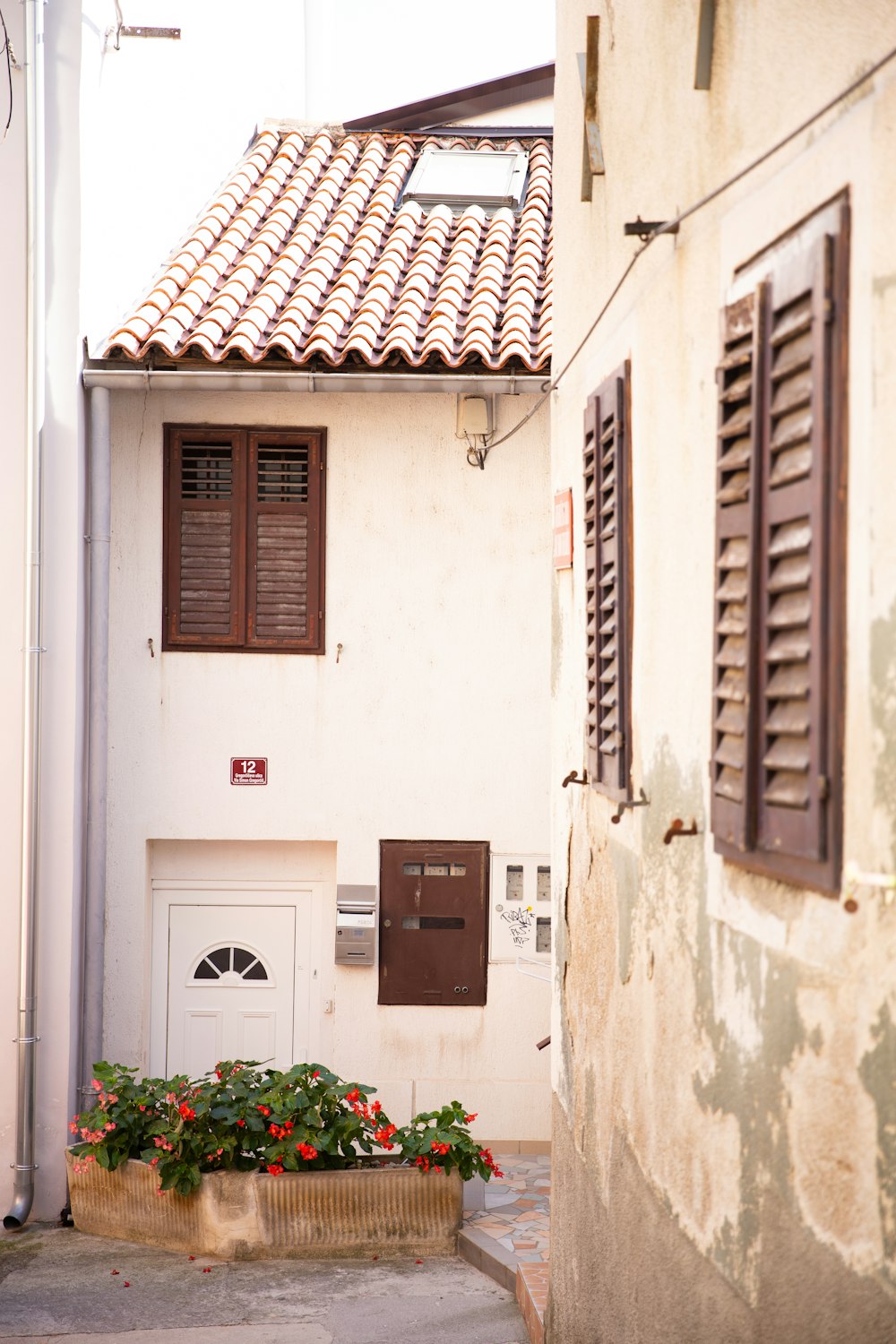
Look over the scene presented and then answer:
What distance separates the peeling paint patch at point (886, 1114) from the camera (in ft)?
8.09

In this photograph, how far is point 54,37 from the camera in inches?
371

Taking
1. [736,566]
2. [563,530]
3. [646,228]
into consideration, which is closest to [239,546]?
[563,530]

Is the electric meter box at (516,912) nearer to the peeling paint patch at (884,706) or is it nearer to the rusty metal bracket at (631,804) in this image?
the rusty metal bracket at (631,804)

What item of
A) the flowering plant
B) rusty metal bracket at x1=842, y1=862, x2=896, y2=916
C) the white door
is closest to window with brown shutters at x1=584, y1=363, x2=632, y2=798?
rusty metal bracket at x1=842, y1=862, x2=896, y2=916

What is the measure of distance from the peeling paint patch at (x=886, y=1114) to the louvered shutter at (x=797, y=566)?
356mm

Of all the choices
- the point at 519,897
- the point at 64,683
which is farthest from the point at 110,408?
the point at 519,897

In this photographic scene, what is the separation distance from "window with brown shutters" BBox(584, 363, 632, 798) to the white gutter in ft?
13.4

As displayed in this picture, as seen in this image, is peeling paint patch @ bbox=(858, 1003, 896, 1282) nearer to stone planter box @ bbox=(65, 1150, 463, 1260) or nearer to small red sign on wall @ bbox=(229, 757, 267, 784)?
stone planter box @ bbox=(65, 1150, 463, 1260)

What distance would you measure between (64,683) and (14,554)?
932 mm

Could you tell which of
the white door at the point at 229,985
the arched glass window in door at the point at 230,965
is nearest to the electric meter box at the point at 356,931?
the white door at the point at 229,985

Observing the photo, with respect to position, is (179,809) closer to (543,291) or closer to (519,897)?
(519,897)

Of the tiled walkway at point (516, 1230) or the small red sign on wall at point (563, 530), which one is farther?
the tiled walkway at point (516, 1230)

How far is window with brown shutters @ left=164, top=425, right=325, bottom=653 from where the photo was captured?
9.84m

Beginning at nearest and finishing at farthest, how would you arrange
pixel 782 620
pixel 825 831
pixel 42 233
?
pixel 825 831, pixel 782 620, pixel 42 233
